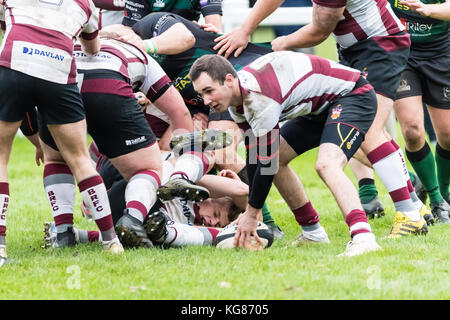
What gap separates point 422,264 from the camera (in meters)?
4.25

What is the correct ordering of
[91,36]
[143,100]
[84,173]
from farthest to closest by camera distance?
1. [143,100]
2. [91,36]
3. [84,173]

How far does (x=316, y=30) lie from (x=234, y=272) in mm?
2188

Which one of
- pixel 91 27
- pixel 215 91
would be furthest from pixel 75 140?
pixel 215 91

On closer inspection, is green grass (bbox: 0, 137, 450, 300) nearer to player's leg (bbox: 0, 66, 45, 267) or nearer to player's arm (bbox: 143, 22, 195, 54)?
player's leg (bbox: 0, 66, 45, 267)

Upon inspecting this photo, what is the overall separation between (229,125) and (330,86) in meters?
1.26

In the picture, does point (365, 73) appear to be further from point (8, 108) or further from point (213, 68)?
point (8, 108)

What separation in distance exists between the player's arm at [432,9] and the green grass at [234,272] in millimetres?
1682

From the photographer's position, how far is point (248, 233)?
4961 mm

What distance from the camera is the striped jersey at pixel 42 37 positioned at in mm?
4426

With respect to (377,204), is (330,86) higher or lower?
higher

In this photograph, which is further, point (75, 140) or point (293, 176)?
point (293, 176)

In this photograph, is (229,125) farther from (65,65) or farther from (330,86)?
(65,65)
